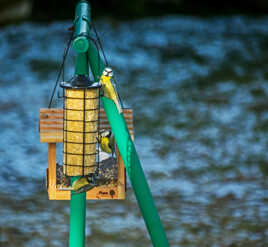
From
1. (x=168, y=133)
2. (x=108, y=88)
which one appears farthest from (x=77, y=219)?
(x=168, y=133)

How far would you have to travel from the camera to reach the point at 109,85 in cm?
221

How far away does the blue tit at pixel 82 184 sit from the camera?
2.28m

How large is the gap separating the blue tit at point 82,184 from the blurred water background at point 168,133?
178 cm

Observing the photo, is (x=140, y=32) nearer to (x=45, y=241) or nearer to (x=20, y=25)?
(x=20, y=25)

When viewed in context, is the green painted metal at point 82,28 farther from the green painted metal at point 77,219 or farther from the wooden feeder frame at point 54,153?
the green painted metal at point 77,219

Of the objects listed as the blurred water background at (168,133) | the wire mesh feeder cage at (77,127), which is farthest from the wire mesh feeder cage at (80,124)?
the blurred water background at (168,133)

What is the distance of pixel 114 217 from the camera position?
4.47m

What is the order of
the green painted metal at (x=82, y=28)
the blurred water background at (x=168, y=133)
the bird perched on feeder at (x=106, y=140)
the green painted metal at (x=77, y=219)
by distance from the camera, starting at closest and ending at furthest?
1. the green painted metal at (x=82, y=28)
2. the green painted metal at (x=77, y=219)
3. the bird perched on feeder at (x=106, y=140)
4. the blurred water background at (x=168, y=133)

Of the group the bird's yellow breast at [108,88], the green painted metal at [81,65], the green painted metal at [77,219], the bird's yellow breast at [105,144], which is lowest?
the green painted metal at [77,219]

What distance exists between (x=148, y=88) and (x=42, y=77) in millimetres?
1671

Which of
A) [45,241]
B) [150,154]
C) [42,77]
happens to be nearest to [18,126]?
[150,154]

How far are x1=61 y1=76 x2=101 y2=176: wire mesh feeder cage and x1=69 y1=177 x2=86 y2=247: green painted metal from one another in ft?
0.42

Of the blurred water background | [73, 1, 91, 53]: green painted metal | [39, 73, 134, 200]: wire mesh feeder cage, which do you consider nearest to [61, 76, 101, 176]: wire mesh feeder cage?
[39, 73, 134, 200]: wire mesh feeder cage

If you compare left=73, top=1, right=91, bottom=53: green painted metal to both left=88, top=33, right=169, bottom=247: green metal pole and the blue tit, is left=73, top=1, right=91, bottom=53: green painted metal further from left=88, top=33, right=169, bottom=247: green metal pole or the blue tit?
the blue tit
